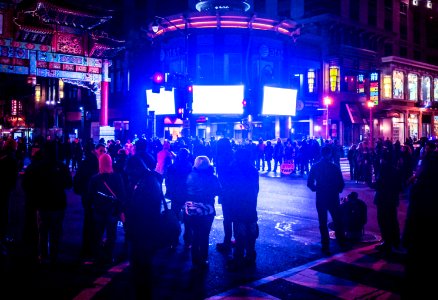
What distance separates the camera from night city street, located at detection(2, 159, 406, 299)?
17.1ft

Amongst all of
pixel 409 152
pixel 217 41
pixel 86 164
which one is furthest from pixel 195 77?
pixel 86 164

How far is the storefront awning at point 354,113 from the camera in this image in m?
38.1

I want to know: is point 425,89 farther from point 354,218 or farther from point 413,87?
point 354,218

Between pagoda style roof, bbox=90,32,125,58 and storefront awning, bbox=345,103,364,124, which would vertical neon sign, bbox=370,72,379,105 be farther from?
pagoda style roof, bbox=90,32,125,58

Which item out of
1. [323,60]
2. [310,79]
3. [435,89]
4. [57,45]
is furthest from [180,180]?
[435,89]

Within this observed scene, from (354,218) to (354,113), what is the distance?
3325cm

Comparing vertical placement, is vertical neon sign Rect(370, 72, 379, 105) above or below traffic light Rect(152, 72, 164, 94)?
above

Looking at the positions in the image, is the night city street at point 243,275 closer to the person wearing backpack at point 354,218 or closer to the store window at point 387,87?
the person wearing backpack at point 354,218

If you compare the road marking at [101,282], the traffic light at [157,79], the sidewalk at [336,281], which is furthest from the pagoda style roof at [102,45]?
the sidewalk at [336,281]

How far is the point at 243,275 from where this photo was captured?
599cm

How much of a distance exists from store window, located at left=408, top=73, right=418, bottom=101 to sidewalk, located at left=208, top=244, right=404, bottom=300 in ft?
149

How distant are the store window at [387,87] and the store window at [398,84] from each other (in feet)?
2.21

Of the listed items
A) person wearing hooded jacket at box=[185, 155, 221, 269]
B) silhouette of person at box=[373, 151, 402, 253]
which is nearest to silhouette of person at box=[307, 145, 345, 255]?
silhouette of person at box=[373, 151, 402, 253]

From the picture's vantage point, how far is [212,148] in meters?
23.1
